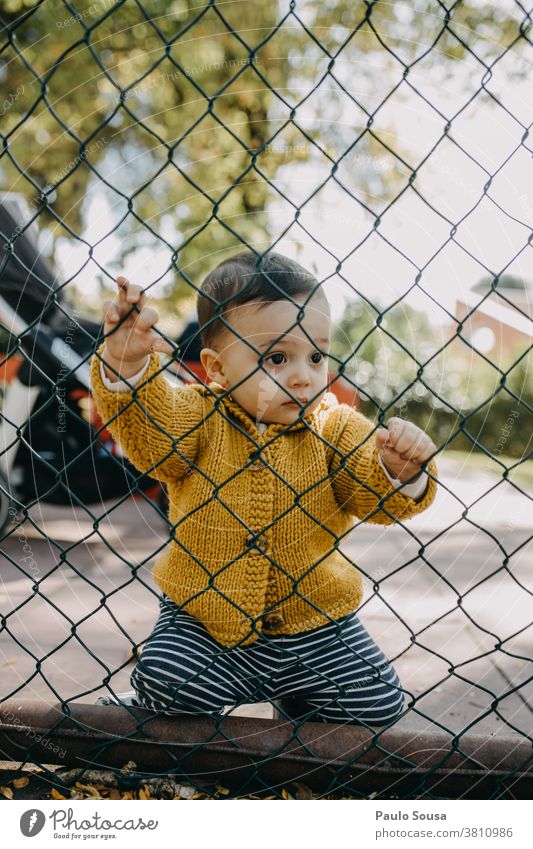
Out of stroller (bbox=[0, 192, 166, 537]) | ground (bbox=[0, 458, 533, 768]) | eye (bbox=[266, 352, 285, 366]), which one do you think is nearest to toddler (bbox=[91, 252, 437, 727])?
eye (bbox=[266, 352, 285, 366])

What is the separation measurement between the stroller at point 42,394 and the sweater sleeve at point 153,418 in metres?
1.43

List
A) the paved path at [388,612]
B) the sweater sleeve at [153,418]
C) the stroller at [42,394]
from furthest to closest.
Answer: the stroller at [42,394]
the paved path at [388,612]
the sweater sleeve at [153,418]

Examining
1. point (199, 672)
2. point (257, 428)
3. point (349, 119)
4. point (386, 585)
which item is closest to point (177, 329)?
point (386, 585)

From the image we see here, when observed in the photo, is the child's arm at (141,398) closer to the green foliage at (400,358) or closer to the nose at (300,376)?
the nose at (300,376)

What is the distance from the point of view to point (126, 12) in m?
5.04

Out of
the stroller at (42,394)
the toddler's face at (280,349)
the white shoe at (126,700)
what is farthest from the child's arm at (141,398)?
the stroller at (42,394)

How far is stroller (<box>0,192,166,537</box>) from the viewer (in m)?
2.97

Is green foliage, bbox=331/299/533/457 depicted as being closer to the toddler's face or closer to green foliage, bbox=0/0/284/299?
the toddler's face

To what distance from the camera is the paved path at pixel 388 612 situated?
5.92 feet

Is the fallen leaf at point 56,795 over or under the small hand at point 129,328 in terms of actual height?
under

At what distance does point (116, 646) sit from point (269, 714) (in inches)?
24.2

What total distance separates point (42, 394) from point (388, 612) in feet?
5.51

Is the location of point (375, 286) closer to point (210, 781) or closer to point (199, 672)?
point (199, 672)

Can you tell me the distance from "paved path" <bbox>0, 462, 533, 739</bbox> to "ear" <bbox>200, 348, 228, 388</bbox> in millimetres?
387
